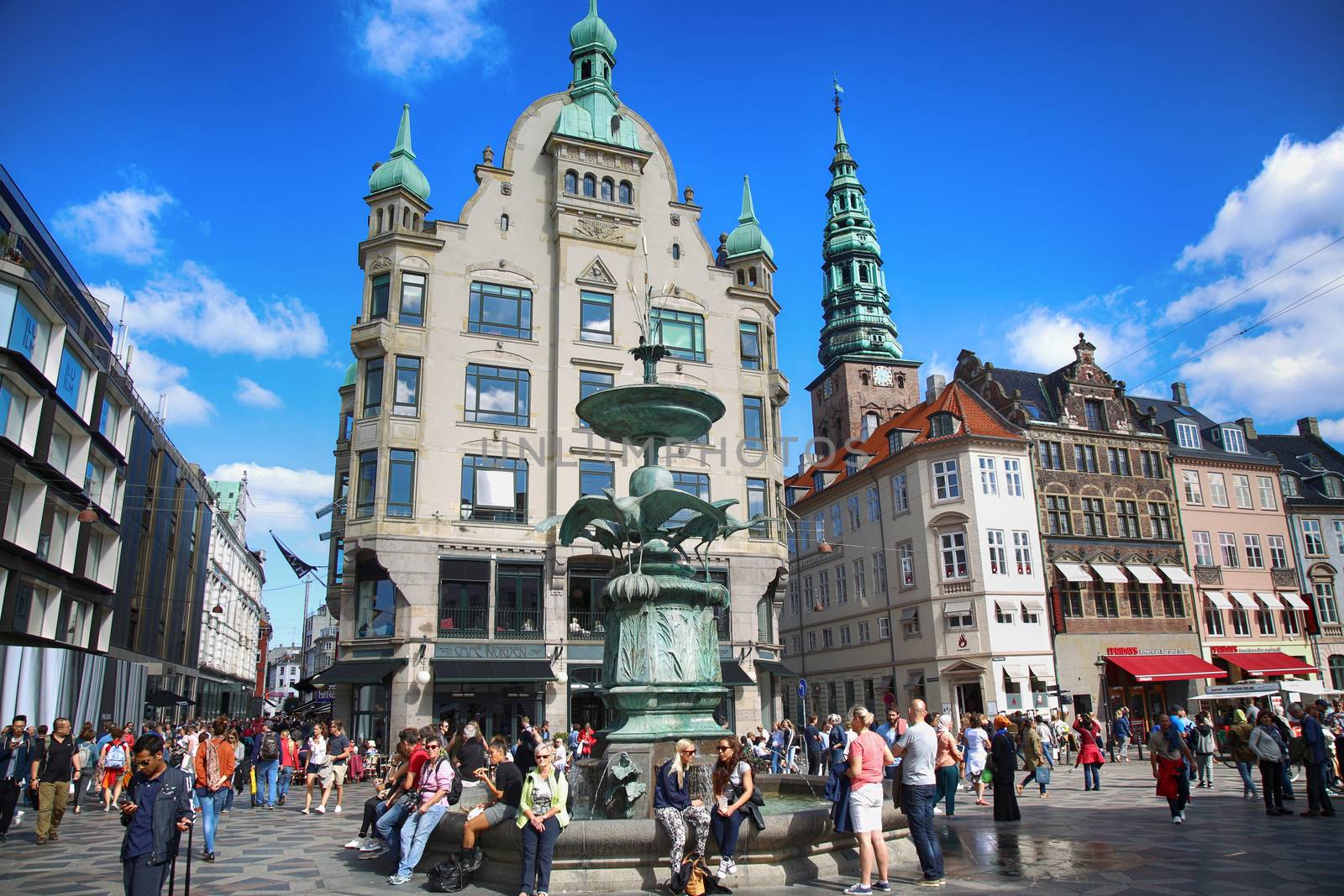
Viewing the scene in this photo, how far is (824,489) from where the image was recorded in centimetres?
5231

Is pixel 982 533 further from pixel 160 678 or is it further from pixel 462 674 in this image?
pixel 160 678

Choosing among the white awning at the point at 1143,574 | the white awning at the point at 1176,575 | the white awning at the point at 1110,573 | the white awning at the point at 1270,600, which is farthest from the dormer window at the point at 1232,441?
the white awning at the point at 1110,573

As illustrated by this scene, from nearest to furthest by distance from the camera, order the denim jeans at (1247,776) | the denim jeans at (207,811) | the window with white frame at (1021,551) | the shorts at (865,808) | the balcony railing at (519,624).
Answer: the shorts at (865,808), the denim jeans at (207,811), the denim jeans at (1247,776), the balcony railing at (519,624), the window with white frame at (1021,551)

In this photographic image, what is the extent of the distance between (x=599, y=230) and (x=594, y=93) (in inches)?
244

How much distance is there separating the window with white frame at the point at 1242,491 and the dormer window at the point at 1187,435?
8.26ft

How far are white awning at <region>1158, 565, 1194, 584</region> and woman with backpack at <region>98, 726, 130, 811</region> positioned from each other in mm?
42305

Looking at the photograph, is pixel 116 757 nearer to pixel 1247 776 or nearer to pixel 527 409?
pixel 527 409

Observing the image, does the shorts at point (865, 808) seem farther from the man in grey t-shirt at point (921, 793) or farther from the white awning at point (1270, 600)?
the white awning at point (1270, 600)

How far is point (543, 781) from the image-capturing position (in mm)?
8539

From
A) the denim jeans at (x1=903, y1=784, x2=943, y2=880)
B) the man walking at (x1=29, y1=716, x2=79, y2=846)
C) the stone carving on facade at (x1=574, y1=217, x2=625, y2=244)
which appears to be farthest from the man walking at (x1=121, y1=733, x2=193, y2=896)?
the stone carving on facade at (x1=574, y1=217, x2=625, y2=244)

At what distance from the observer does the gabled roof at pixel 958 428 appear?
42594 millimetres

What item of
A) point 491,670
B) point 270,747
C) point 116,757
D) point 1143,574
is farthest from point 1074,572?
point 116,757

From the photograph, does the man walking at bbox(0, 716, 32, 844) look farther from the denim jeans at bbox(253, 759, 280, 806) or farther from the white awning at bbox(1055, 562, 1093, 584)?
the white awning at bbox(1055, 562, 1093, 584)

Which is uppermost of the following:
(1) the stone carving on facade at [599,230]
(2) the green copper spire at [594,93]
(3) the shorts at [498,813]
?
(2) the green copper spire at [594,93]
